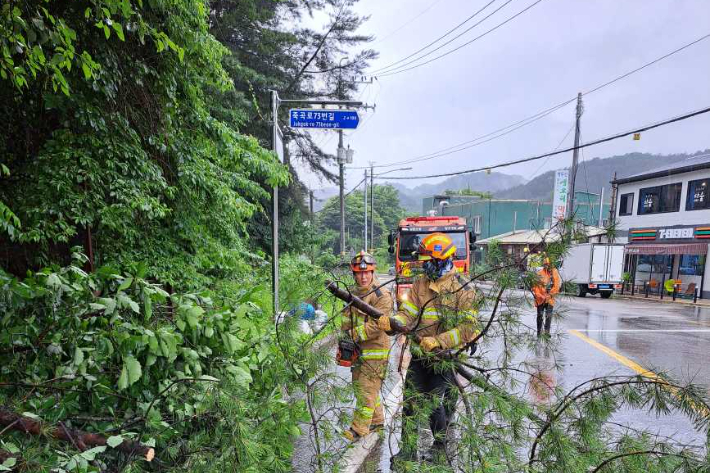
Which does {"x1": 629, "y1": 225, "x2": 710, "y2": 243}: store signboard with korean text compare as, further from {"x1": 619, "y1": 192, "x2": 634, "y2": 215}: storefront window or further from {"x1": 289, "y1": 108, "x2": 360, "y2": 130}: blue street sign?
{"x1": 289, "y1": 108, "x2": 360, "y2": 130}: blue street sign

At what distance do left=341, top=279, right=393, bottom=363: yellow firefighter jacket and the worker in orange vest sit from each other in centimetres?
99

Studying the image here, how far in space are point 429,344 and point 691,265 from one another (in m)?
21.7

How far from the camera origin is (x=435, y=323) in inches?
86.3

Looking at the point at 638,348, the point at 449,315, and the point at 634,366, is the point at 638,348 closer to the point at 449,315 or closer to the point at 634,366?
the point at 634,366

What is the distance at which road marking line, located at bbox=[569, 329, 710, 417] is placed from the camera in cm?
131

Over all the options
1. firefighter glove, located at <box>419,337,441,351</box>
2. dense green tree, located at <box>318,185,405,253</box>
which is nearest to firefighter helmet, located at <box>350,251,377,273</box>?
firefighter glove, located at <box>419,337,441,351</box>

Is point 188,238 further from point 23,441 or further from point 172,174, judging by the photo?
point 23,441

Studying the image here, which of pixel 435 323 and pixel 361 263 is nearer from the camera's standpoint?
pixel 435 323

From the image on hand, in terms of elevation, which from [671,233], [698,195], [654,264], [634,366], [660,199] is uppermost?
[698,195]

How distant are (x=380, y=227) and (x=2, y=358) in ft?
A: 173

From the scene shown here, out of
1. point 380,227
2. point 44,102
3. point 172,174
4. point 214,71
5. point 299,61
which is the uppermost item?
point 299,61

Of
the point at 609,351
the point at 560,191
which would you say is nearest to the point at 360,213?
the point at 560,191

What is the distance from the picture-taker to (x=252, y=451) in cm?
135

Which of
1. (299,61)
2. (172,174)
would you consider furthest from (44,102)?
(299,61)
